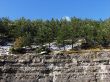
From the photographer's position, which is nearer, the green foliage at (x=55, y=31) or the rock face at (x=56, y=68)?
the rock face at (x=56, y=68)

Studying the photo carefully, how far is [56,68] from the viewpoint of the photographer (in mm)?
58750

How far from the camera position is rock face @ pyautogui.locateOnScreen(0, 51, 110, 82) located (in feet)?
188

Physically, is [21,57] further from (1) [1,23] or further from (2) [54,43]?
(1) [1,23]

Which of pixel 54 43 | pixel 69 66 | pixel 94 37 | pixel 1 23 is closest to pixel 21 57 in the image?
pixel 69 66

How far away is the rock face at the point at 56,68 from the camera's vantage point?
188ft

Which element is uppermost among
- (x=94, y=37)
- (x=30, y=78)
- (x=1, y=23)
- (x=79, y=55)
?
(x=1, y=23)

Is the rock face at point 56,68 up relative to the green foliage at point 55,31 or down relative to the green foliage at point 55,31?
down

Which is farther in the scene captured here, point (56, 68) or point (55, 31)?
point (55, 31)

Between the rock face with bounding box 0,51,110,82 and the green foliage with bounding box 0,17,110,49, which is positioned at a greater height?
the green foliage with bounding box 0,17,110,49

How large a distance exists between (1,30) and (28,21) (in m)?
10.0

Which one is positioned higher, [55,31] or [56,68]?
[55,31]

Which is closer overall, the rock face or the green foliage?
the rock face

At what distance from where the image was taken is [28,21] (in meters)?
100

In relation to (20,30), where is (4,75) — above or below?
below
